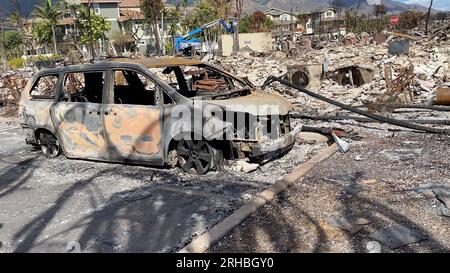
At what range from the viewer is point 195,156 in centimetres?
610

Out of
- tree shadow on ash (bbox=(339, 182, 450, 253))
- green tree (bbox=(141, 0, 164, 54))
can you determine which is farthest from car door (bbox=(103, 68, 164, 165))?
green tree (bbox=(141, 0, 164, 54))

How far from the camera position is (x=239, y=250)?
12.8ft

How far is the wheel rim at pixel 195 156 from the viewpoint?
6.04 metres

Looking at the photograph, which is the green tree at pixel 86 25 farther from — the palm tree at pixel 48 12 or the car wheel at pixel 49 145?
the car wheel at pixel 49 145

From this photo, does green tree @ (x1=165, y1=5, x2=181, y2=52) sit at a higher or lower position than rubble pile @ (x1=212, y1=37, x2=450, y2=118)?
higher

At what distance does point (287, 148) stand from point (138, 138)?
2.26 m

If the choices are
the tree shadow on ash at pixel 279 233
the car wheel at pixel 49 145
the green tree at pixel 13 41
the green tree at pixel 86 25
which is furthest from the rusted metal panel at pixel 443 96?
the green tree at pixel 13 41

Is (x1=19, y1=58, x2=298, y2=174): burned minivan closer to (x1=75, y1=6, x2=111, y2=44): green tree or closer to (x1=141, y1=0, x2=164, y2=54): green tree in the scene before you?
(x1=141, y1=0, x2=164, y2=54): green tree

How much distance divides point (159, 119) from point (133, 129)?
0.48 metres

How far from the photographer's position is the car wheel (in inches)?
297

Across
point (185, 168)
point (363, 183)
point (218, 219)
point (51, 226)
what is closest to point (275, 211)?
point (218, 219)

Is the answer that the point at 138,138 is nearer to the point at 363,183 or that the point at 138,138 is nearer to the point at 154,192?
the point at 154,192

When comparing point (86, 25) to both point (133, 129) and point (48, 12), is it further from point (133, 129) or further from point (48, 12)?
point (133, 129)

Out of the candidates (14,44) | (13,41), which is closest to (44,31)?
(14,44)
